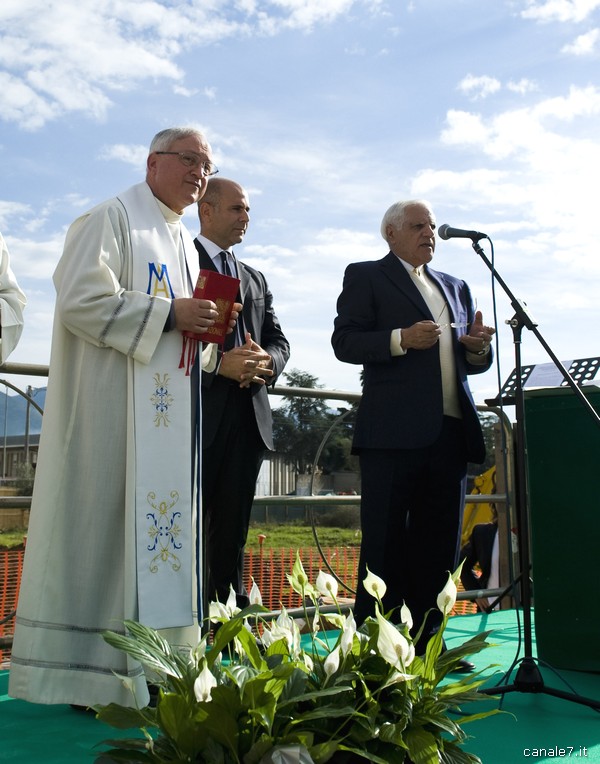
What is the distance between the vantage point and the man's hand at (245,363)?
12.1ft

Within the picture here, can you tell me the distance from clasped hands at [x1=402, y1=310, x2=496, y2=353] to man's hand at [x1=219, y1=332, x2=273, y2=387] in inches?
24.4

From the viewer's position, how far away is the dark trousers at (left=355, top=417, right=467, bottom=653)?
3699mm

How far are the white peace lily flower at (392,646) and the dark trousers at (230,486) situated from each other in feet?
7.05

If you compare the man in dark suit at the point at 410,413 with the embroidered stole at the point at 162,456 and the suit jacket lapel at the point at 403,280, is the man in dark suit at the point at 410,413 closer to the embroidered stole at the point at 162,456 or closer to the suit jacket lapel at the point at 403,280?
the suit jacket lapel at the point at 403,280

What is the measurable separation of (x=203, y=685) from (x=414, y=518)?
2.33 m

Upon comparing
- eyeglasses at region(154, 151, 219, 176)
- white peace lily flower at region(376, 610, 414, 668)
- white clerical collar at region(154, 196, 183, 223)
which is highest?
eyeglasses at region(154, 151, 219, 176)

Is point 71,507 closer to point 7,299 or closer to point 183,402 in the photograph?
point 183,402

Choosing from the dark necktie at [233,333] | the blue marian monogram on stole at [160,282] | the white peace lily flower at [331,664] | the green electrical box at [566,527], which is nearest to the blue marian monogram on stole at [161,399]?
the blue marian monogram on stole at [160,282]

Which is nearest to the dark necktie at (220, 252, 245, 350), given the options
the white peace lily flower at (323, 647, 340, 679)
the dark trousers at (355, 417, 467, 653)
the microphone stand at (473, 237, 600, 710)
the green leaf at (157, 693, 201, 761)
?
the dark trousers at (355, 417, 467, 653)

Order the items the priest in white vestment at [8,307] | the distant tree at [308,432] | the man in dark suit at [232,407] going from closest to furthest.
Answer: the priest in white vestment at [8,307] < the man in dark suit at [232,407] < the distant tree at [308,432]

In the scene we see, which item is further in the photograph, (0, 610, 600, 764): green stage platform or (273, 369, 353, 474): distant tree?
(273, 369, 353, 474): distant tree

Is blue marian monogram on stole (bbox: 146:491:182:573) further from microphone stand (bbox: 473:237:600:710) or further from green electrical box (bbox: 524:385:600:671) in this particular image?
green electrical box (bbox: 524:385:600:671)

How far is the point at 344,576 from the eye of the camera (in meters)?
6.56

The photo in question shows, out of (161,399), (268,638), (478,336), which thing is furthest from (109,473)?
(478,336)
